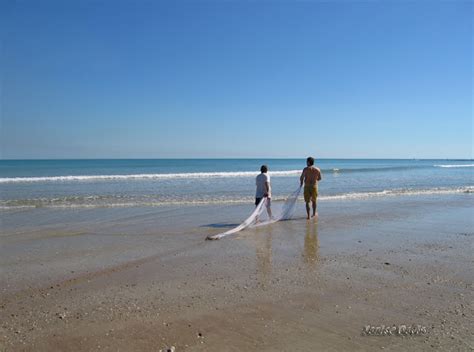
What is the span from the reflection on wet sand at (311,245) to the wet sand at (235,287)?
0.17 ft

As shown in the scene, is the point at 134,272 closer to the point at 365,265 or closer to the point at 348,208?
the point at 365,265

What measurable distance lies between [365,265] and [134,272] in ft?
12.4

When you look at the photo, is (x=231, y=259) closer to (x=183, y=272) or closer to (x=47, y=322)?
(x=183, y=272)

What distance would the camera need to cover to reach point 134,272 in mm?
5637

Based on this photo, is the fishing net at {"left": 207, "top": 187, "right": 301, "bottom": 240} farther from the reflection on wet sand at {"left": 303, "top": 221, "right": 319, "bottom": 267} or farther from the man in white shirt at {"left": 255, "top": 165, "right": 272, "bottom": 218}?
the reflection on wet sand at {"left": 303, "top": 221, "right": 319, "bottom": 267}

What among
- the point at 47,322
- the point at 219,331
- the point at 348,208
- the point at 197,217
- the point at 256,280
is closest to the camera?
the point at 219,331

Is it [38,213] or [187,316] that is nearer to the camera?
[187,316]

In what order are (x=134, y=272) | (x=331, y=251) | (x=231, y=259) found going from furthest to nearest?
(x=331, y=251)
(x=231, y=259)
(x=134, y=272)

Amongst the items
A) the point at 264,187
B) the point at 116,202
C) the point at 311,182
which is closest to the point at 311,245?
the point at 264,187

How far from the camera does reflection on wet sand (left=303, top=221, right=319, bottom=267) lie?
6262 mm

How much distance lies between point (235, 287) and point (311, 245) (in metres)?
3.01

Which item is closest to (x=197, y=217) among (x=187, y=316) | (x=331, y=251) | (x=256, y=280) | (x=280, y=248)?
(x=280, y=248)

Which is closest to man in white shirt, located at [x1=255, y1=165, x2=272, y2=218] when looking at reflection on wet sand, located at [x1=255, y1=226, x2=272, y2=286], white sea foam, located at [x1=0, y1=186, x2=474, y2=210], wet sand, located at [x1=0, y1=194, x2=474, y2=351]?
wet sand, located at [x1=0, y1=194, x2=474, y2=351]

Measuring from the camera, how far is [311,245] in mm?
7461
